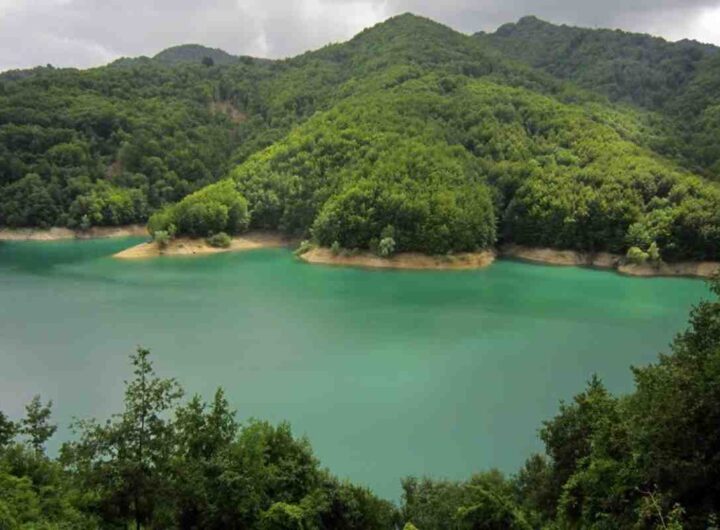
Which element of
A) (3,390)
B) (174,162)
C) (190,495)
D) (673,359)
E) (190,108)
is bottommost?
(3,390)

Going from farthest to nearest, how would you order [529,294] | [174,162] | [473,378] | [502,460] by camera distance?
[174,162]
[529,294]
[473,378]
[502,460]

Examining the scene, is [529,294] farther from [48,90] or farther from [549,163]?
[48,90]

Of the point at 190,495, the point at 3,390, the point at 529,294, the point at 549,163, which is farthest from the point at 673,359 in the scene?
the point at 549,163

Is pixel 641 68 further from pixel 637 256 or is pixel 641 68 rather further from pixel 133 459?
pixel 133 459

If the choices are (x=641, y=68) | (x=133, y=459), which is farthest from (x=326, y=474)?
(x=641, y=68)

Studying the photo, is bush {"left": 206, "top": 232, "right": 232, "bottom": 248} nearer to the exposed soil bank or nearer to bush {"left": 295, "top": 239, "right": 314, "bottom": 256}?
bush {"left": 295, "top": 239, "right": 314, "bottom": 256}

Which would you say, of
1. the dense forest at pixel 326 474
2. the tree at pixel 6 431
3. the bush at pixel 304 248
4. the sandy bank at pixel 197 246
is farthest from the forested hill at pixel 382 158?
the tree at pixel 6 431
